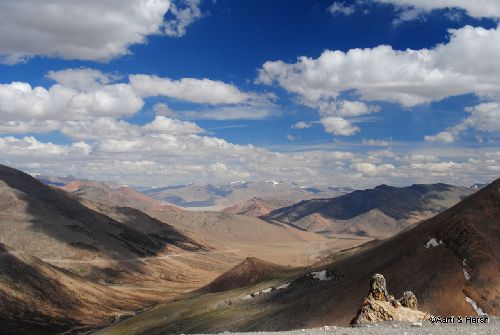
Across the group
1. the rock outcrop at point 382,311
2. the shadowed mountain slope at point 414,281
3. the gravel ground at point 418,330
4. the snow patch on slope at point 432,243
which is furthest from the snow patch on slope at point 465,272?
the gravel ground at point 418,330

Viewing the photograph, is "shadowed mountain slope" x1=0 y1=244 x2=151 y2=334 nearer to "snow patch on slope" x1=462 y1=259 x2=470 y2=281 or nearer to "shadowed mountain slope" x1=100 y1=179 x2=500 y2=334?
"shadowed mountain slope" x1=100 y1=179 x2=500 y2=334

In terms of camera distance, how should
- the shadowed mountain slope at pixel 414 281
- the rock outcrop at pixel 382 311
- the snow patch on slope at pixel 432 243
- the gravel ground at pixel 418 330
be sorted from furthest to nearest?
the snow patch on slope at pixel 432 243 < the shadowed mountain slope at pixel 414 281 < the rock outcrop at pixel 382 311 < the gravel ground at pixel 418 330

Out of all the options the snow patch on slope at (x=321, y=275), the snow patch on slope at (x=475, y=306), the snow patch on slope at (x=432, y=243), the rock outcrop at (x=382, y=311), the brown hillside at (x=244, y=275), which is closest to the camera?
the rock outcrop at (x=382, y=311)

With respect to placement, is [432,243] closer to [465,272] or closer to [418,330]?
[465,272]

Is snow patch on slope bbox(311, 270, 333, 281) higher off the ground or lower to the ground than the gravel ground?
lower

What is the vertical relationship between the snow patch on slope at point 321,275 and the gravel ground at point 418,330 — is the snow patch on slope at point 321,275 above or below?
below

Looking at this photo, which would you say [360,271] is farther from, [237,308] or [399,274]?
[237,308]

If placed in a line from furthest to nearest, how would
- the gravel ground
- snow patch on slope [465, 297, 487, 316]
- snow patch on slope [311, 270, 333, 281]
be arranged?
snow patch on slope [311, 270, 333, 281]
snow patch on slope [465, 297, 487, 316]
the gravel ground

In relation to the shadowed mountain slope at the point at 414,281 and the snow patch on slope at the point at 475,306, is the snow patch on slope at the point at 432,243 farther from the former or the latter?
the snow patch on slope at the point at 475,306

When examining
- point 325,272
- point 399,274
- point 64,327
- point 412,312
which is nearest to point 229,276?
point 64,327

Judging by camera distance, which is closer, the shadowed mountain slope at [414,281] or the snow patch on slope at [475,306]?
the snow patch on slope at [475,306]

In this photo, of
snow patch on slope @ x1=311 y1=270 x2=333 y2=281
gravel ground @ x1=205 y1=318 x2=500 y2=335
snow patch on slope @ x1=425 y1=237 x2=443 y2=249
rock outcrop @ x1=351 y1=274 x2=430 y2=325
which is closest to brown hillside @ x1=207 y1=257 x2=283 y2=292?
snow patch on slope @ x1=311 y1=270 x2=333 y2=281
